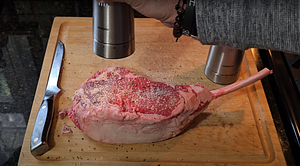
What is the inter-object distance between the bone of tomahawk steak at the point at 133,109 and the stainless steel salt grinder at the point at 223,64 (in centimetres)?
31

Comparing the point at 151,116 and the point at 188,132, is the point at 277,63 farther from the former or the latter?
the point at 151,116

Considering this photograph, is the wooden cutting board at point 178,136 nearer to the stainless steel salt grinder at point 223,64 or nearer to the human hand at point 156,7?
the stainless steel salt grinder at point 223,64

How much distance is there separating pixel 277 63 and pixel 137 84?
1.17 metres

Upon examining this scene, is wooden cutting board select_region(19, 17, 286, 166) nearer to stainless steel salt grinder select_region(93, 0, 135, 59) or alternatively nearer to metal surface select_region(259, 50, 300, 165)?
metal surface select_region(259, 50, 300, 165)

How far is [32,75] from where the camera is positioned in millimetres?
2020

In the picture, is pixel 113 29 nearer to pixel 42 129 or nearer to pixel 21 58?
pixel 42 129

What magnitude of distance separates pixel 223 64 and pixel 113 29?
88cm

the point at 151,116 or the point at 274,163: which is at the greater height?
the point at 151,116

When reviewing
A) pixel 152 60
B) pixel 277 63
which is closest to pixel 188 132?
pixel 152 60

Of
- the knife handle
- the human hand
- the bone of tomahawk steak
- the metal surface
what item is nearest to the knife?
the knife handle

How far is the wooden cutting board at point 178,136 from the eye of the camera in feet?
5.02

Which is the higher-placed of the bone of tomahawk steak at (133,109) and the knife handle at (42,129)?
the bone of tomahawk steak at (133,109)

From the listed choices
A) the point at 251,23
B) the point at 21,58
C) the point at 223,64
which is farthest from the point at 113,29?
the point at 21,58

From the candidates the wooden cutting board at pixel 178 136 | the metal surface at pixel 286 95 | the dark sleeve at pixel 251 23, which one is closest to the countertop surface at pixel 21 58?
the metal surface at pixel 286 95
